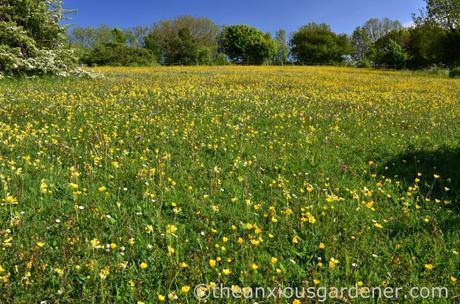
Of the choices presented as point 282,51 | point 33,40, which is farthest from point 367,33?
point 33,40

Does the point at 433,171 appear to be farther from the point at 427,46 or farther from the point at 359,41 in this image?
the point at 359,41

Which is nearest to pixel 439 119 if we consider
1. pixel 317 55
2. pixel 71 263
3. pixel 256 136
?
pixel 256 136

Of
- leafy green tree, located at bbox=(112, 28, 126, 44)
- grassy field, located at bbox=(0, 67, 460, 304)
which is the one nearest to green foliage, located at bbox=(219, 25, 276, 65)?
leafy green tree, located at bbox=(112, 28, 126, 44)

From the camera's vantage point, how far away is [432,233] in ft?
14.6

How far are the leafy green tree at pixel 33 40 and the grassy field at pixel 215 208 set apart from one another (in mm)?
9837

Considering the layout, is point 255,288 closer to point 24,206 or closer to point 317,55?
point 24,206

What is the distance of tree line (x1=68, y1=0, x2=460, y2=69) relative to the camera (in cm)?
5691

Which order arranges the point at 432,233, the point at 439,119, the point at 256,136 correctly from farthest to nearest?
the point at 439,119 < the point at 256,136 < the point at 432,233

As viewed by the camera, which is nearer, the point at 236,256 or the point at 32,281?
the point at 32,281

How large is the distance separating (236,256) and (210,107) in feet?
26.6

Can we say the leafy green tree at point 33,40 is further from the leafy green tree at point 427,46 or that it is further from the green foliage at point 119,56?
the leafy green tree at point 427,46

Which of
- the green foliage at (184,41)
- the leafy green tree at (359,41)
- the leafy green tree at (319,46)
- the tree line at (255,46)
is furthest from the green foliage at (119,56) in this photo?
the leafy green tree at (359,41)

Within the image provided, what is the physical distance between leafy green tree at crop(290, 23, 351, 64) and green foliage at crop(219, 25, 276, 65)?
862 centimetres

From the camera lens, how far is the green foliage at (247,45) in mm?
80875
